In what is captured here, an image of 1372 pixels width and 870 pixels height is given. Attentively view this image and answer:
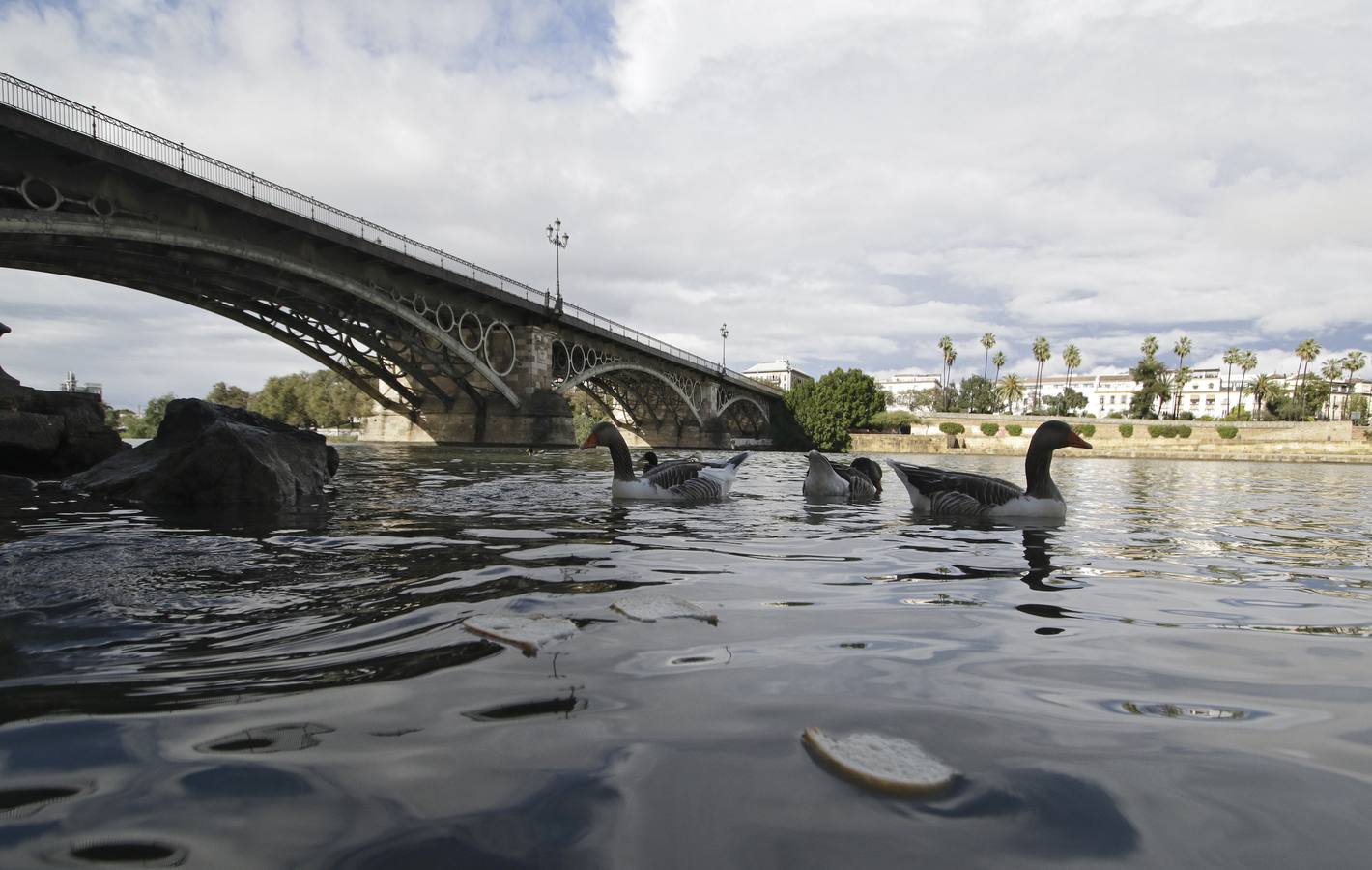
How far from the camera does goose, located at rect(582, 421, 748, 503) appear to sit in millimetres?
8375

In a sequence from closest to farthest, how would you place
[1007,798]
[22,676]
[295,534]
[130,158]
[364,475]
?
[1007,798] → [22,676] → [295,534] → [364,475] → [130,158]

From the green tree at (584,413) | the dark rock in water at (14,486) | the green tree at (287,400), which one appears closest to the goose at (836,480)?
the dark rock in water at (14,486)

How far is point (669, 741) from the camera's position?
68.7 inches

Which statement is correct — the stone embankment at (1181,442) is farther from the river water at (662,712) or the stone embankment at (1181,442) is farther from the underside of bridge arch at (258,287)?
the river water at (662,712)

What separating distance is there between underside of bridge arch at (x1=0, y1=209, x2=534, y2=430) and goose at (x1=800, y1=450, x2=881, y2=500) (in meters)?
20.0

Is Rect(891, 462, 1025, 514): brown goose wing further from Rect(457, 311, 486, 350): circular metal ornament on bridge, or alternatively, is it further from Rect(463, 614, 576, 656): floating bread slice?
Rect(457, 311, 486, 350): circular metal ornament on bridge

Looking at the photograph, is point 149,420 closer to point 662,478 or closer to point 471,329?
point 471,329

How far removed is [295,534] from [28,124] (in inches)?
734

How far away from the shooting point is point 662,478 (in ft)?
27.6

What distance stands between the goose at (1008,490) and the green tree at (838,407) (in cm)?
5739

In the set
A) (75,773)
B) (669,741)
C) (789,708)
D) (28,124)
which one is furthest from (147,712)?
(28,124)

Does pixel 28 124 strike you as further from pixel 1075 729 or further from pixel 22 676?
pixel 1075 729

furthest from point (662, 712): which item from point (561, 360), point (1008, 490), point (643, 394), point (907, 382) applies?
point (907, 382)

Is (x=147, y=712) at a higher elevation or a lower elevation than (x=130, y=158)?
lower
